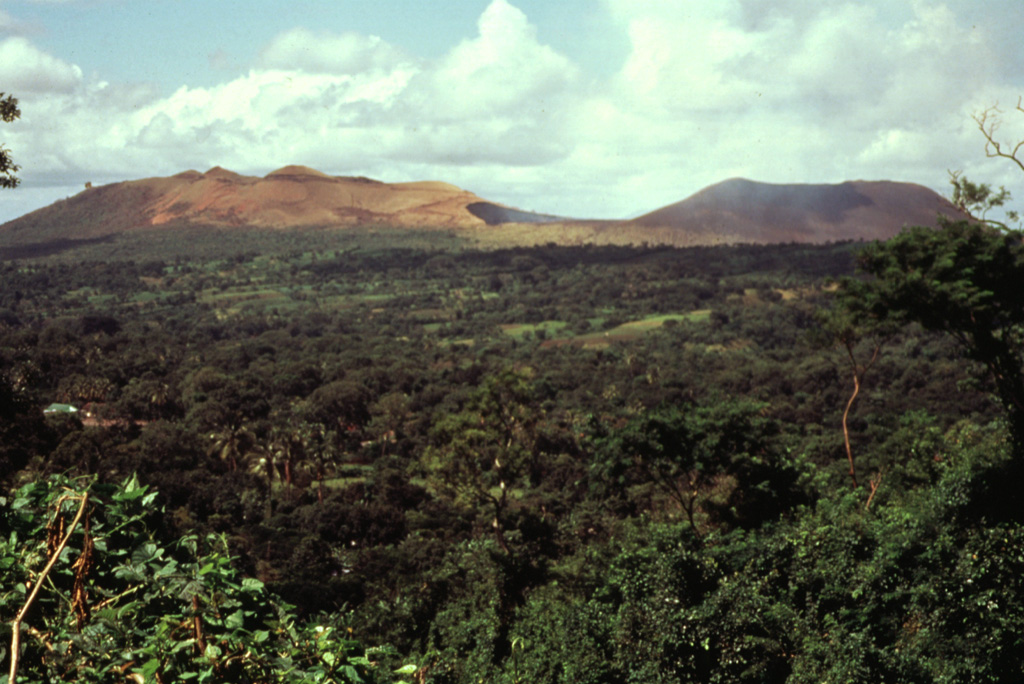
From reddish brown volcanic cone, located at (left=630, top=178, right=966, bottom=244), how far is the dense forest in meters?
101

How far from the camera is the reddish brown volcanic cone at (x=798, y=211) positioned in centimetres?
17125

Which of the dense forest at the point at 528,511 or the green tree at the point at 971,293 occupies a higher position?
the green tree at the point at 971,293

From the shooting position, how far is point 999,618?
1031 cm

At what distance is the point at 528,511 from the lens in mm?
28766

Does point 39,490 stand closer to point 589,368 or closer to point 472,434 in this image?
point 472,434

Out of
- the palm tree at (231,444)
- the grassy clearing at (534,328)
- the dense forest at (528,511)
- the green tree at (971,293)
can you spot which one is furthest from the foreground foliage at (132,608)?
the grassy clearing at (534,328)

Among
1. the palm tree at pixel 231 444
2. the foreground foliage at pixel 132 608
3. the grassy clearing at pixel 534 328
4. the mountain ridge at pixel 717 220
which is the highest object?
the mountain ridge at pixel 717 220

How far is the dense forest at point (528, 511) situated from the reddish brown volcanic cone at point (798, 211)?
10108cm

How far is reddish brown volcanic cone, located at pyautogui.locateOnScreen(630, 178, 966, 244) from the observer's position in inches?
6742

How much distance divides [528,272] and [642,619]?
451ft

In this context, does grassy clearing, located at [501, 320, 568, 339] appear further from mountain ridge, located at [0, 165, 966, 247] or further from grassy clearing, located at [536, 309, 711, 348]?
mountain ridge, located at [0, 165, 966, 247]

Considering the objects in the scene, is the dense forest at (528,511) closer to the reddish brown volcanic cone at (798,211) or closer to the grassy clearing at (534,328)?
the grassy clearing at (534,328)

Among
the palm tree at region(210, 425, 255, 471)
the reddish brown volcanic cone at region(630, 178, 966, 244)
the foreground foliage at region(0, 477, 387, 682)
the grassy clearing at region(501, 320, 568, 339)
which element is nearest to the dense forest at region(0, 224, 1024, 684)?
the foreground foliage at region(0, 477, 387, 682)

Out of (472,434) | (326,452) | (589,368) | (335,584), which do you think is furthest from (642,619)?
(589,368)
